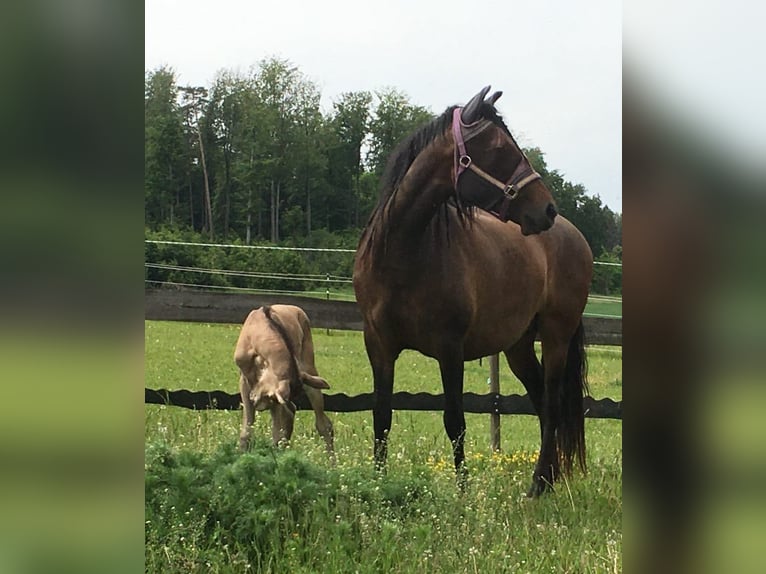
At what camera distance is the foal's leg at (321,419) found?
11.0ft

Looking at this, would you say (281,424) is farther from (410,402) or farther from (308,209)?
(308,209)

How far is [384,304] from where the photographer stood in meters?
3.31

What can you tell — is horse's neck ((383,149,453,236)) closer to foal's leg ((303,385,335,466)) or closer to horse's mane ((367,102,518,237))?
horse's mane ((367,102,518,237))

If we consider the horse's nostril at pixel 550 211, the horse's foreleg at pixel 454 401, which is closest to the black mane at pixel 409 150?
the horse's nostril at pixel 550 211

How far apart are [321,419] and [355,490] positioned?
419 millimetres

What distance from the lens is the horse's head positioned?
3012mm

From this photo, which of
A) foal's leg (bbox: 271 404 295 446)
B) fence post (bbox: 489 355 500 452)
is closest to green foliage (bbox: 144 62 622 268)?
foal's leg (bbox: 271 404 295 446)

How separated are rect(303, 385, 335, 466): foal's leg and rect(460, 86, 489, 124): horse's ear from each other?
141 centimetres

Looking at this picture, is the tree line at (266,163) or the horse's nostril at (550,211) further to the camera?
the tree line at (266,163)

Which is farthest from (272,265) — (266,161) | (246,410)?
(246,410)

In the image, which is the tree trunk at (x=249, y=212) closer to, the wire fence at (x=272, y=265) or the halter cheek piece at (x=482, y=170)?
the wire fence at (x=272, y=265)

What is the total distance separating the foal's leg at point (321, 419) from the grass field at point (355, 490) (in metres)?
0.03
